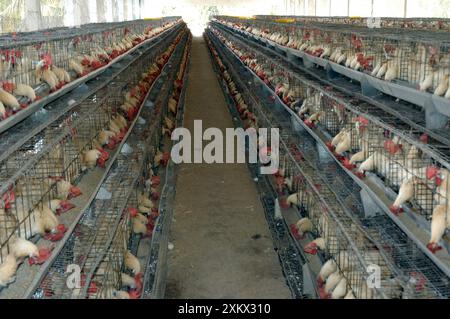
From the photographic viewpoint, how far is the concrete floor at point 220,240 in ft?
13.1

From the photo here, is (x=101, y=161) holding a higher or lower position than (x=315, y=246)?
higher

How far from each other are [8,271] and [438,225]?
2.00 metres

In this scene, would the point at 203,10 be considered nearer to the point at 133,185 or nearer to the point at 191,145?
the point at 191,145

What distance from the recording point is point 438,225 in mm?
2492

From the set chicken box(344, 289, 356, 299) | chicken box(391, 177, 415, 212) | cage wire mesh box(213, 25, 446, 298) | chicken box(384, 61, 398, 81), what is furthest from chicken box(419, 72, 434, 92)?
chicken box(344, 289, 356, 299)

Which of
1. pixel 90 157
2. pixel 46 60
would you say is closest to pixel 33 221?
pixel 90 157

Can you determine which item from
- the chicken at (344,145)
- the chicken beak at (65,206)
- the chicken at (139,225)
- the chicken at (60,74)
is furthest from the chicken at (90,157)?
the chicken at (344,145)

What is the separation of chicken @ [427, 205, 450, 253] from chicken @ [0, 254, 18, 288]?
1928 millimetres

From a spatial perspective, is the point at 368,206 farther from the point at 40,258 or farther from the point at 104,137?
the point at 104,137

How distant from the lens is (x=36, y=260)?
2.59 meters

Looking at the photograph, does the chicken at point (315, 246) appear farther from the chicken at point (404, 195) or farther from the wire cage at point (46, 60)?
the wire cage at point (46, 60)

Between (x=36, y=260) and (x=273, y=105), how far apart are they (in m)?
5.69
